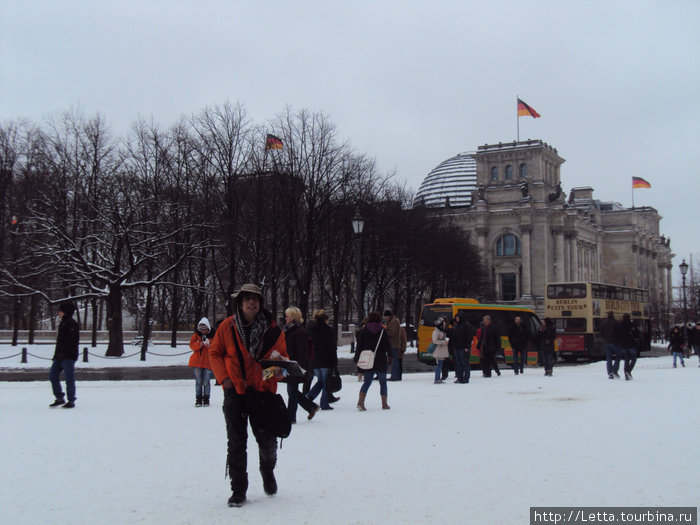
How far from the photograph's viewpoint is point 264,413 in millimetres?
7285

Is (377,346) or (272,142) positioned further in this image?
(272,142)

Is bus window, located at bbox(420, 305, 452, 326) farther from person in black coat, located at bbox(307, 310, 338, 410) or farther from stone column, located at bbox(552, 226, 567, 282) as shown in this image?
stone column, located at bbox(552, 226, 567, 282)

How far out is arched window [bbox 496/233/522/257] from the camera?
325ft

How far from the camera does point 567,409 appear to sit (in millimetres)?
14227

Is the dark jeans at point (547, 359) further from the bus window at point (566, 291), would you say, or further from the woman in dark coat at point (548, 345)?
the bus window at point (566, 291)

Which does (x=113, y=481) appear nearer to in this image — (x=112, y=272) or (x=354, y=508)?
(x=354, y=508)

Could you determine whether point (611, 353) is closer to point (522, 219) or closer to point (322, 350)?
point (322, 350)

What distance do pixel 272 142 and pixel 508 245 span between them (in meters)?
63.9

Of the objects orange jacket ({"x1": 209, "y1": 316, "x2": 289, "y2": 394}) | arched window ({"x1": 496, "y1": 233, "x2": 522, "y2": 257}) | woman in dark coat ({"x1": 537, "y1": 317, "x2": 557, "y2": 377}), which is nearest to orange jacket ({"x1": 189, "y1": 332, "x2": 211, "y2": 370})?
orange jacket ({"x1": 209, "y1": 316, "x2": 289, "y2": 394})

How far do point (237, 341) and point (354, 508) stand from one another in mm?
1785

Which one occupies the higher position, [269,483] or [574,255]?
[574,255]

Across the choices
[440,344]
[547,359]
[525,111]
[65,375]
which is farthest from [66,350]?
[525,111]

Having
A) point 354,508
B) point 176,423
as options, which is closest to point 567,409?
point 176,423

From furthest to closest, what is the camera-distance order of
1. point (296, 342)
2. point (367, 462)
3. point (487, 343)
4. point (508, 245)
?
point (508, 245) → point (487, 343) → point (296, 342) → point (367, 462)
